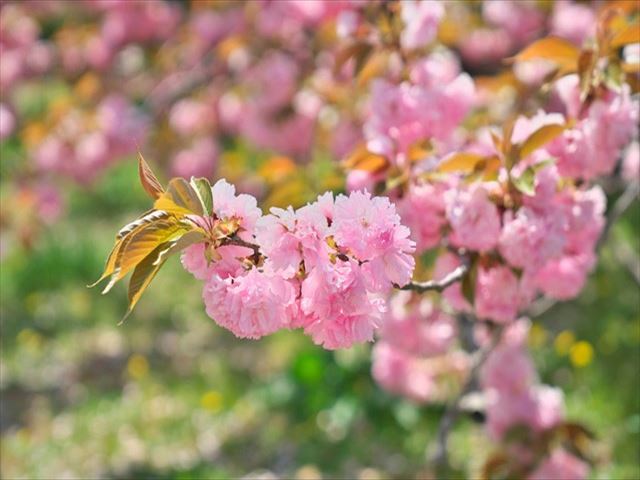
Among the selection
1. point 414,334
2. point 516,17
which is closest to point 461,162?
point 414,334

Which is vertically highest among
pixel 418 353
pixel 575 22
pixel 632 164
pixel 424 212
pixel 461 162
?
pixel 461 162

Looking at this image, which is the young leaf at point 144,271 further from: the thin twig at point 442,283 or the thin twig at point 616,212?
the thin twig at point 616,212

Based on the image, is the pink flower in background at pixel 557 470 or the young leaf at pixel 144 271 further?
the pink flower in background at pixel 557 470

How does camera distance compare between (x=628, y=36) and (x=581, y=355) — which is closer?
(x=628, y=36)

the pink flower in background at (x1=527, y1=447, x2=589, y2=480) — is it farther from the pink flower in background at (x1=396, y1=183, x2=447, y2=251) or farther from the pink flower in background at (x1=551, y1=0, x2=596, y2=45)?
the pink flower in background at (x1=551, y1=0, x2=596, y2=45)

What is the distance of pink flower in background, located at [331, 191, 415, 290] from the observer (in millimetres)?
1352

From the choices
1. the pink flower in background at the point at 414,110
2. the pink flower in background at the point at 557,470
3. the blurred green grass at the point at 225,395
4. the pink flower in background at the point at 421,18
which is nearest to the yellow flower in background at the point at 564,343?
the blurred green grass at the point at 225,395

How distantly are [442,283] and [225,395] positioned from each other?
1.95m

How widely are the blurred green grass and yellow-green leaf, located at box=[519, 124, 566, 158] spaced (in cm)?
134

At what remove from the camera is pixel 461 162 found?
1.89 m

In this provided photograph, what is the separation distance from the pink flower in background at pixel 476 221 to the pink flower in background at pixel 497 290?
9 centimetres

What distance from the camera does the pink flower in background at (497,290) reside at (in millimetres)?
1899

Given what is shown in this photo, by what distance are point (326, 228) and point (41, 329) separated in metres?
3.19

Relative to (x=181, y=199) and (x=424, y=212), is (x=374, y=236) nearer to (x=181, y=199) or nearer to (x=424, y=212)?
(x=181, y=199)
